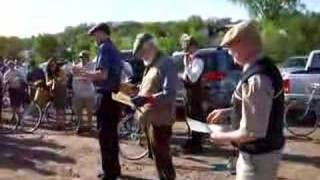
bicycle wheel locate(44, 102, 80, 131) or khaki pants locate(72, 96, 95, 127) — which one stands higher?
khaki pants locate(72, 96, 95, 127)

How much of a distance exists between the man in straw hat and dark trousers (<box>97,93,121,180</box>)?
4.49m

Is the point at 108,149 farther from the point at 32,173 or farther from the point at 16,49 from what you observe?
the point at 16,49

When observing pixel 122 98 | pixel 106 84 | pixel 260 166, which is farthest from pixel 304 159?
pixel 260 166

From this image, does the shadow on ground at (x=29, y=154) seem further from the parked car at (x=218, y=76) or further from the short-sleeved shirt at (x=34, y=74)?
the short-sleeved shirt at (x=34, y=74)

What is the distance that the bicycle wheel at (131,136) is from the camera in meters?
12.3

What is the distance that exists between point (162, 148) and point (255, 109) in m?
3.48

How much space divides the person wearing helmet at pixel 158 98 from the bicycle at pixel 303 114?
6.53m

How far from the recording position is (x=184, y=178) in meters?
10.1

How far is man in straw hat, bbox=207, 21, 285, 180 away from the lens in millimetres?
4648

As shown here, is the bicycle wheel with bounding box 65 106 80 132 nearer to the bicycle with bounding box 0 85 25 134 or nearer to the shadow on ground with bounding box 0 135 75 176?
the bicycle with bounding box 0 85 25 134

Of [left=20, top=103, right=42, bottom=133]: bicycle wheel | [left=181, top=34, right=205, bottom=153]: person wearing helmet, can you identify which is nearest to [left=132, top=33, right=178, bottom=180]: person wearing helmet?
[left=181, top=34, right=205, bottom=153]: person wearing helmet

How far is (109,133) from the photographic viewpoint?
9414mm

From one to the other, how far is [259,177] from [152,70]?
3.34 meters

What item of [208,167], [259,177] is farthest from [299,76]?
[259,177]
